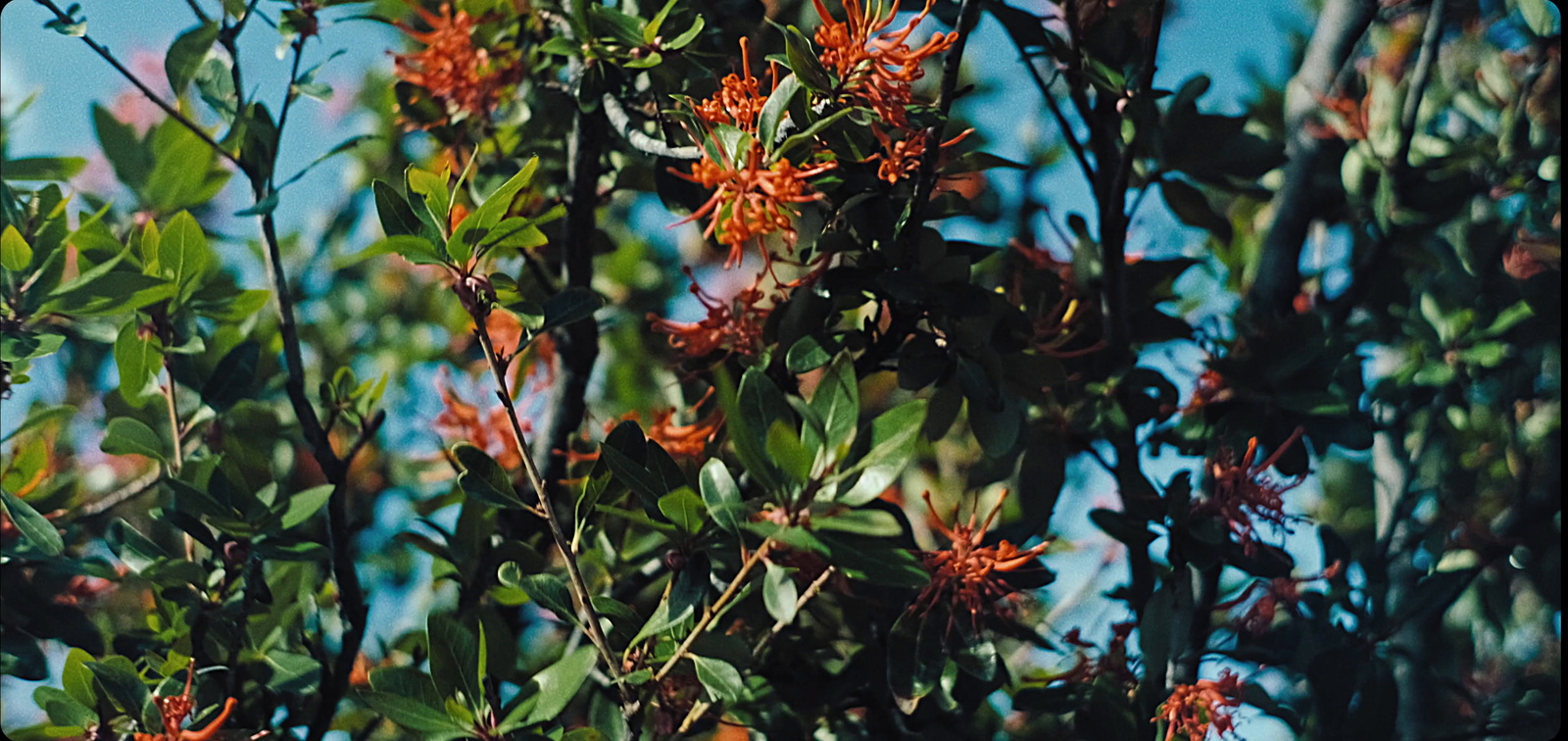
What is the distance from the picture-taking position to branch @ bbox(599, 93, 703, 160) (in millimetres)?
886

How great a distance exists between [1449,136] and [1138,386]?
92cm

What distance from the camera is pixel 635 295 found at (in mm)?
1695

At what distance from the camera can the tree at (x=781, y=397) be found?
0.84 m

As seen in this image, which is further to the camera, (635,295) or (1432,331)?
(635,295)

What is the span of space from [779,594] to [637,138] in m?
0.43

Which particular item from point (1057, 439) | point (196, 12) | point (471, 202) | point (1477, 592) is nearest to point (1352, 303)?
point (1057, 439)

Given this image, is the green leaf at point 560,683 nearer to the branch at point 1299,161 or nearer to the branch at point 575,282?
the branch at point 575,282

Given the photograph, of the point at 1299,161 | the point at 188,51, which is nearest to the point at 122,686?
the point at 188,51

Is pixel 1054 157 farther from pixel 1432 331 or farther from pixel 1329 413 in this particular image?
pixel 1329 413

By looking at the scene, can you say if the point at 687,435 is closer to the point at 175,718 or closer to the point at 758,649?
the point at 758,649

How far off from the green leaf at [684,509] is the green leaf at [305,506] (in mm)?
355

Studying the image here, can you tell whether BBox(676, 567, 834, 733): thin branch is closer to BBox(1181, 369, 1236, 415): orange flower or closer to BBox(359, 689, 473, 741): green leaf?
BBox(359, 689, 473, 741): green leaf

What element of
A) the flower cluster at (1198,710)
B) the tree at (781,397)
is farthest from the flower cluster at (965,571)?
the flower cluster at (1198,710)

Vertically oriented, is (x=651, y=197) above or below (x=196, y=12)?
above
